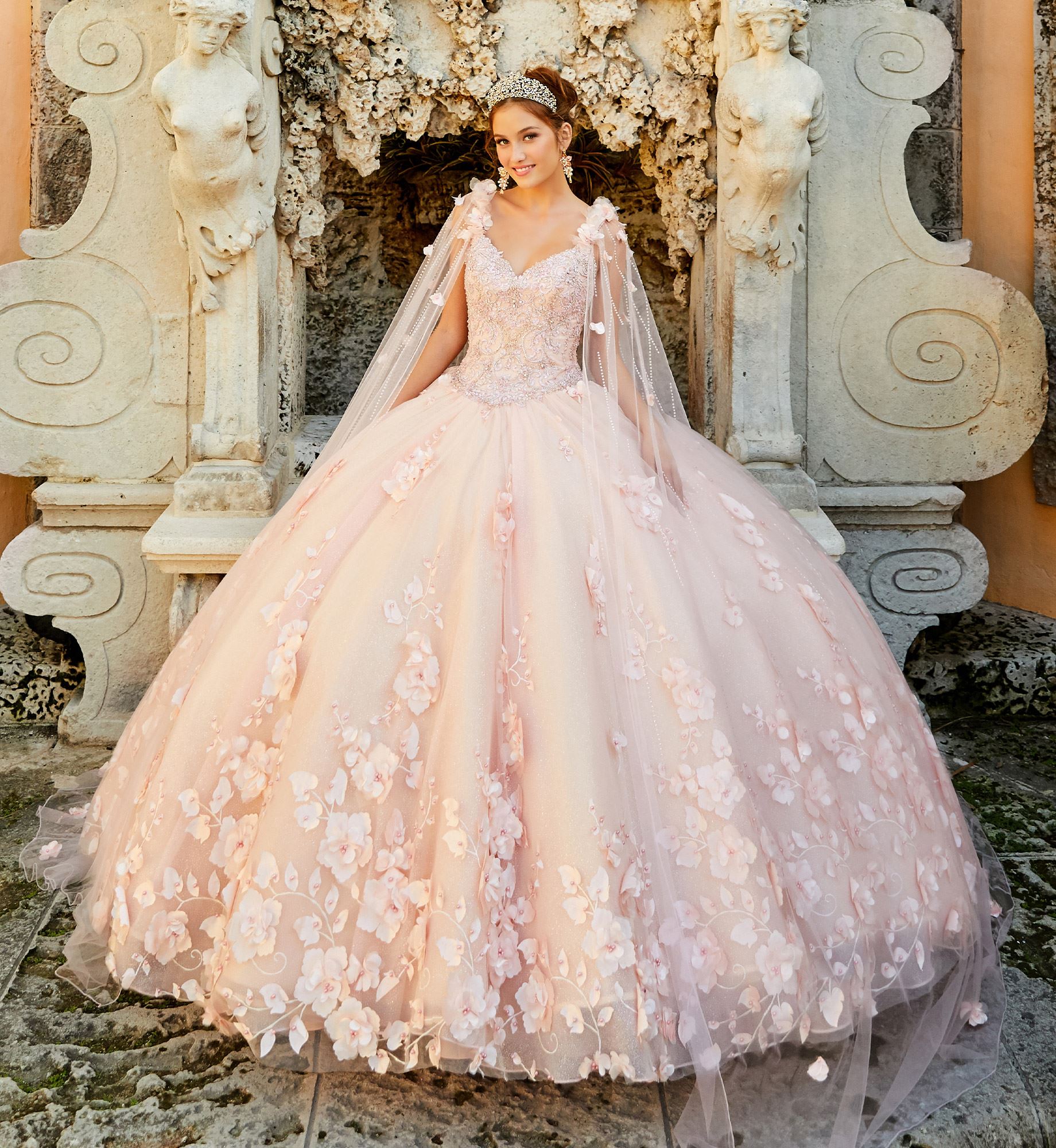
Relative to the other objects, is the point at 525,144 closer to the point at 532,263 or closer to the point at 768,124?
the point at 532,263

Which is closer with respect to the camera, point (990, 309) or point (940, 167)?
point (990, 309)

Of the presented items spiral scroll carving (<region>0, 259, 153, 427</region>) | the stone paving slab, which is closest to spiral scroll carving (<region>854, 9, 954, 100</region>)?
spiral scroll carving (<region>0, 259, 153, 427</region>)

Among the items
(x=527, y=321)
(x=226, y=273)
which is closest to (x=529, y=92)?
(x=527, y=321)

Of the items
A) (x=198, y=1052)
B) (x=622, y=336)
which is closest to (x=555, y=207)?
(x=622, y=336)

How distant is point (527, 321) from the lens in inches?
103

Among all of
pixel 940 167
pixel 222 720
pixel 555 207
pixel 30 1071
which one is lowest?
pixel 30 1071

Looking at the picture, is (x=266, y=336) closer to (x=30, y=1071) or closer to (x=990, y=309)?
(x=30, y=1071)

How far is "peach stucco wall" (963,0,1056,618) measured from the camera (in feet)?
13.4

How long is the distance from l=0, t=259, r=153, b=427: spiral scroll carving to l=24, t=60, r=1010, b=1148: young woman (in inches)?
51.9

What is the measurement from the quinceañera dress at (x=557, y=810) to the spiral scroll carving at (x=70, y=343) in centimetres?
134

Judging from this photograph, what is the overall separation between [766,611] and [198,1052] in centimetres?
143

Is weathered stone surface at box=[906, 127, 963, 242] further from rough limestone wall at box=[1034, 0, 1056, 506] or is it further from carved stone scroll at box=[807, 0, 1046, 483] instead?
Answer: carved stone scroll at box=[807, 0, 1046, 483]

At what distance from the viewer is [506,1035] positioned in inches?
71.2

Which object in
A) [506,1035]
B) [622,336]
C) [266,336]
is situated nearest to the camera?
[506,1035]
